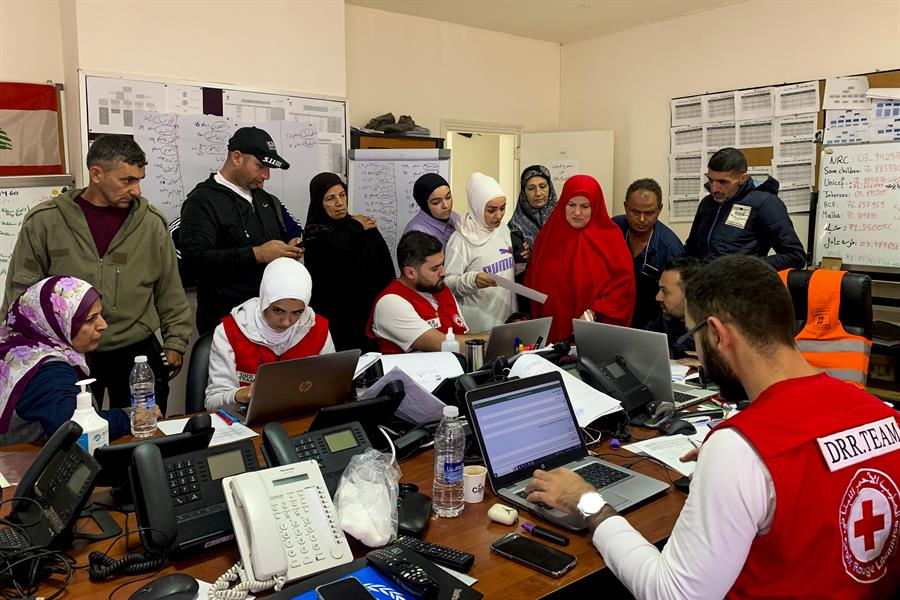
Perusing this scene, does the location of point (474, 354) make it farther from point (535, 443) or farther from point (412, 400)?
point (535, 443)

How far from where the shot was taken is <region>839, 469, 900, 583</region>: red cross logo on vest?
115 centimetres

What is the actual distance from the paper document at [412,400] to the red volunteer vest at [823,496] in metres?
0.96

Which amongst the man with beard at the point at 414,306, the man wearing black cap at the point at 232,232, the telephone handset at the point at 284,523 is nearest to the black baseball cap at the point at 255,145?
the man wearing black cap at the point at 232,232

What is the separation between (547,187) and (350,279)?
137cm

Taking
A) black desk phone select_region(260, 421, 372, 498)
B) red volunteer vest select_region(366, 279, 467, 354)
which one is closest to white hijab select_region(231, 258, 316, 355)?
red volunteer vest select_region(366, 279, 467, 354)

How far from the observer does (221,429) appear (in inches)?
81.0

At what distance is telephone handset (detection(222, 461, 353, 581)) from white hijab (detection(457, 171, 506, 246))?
7.72ft

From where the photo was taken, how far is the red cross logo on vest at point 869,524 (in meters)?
1.15

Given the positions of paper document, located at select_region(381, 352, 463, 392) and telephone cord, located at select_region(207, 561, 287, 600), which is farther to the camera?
paper document, located at select_region(381, 352, 463, 392)

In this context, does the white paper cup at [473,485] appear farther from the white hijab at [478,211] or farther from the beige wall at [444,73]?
the beige wall at [444,73]

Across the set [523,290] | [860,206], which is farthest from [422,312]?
[860,206]

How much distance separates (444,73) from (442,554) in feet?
16.0

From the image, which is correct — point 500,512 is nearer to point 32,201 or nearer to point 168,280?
point 168,280

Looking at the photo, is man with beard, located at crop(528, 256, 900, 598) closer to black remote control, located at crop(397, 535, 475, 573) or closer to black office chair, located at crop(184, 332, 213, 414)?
black remote control, located at crop(397, 535, 475, 573)
